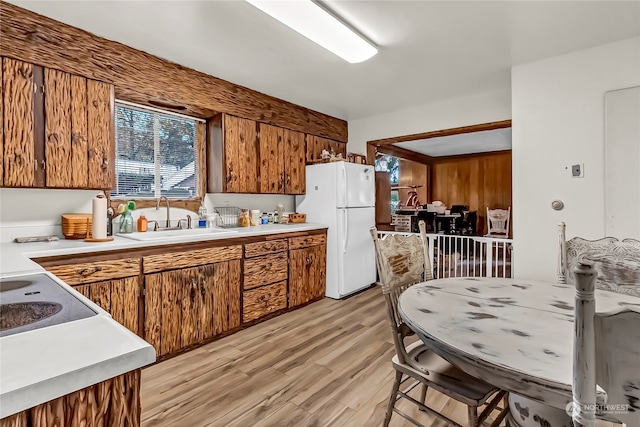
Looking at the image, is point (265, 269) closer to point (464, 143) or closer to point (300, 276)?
point (300, 276)

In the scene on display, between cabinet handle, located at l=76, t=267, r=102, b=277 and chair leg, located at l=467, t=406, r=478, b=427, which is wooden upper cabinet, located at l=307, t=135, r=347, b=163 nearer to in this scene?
cabinet handle, located at l=76, t=267, r=102, b=277

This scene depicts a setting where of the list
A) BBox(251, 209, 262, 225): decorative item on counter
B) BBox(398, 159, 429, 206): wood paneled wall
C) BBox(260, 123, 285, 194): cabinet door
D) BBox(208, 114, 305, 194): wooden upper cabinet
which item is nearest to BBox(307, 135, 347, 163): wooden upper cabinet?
BBox(208, 114, 305, 194): wooden upper cabinet

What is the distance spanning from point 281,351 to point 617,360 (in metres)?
2.35

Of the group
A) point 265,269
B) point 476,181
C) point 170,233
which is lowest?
point 265,269

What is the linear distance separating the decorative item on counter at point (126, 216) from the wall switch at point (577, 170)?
3831 mm

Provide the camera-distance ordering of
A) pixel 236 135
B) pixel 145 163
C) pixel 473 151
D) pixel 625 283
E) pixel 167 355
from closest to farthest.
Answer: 1. pixel 625 283
2. pixel 167 355
3. pixel 145 163
4. pixel 236 135
5. pixel 473 151

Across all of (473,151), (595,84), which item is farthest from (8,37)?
(473,151)

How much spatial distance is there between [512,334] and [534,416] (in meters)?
0.32

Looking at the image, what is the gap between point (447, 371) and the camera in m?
1.44

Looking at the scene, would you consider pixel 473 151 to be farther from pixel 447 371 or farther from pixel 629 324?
pixel 629 324

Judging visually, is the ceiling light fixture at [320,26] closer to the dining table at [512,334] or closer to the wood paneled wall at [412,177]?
the dining table at [512,334]

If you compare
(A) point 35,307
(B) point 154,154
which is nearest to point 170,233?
(B) point 154,154

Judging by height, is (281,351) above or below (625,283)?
below

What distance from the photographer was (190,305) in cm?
266
